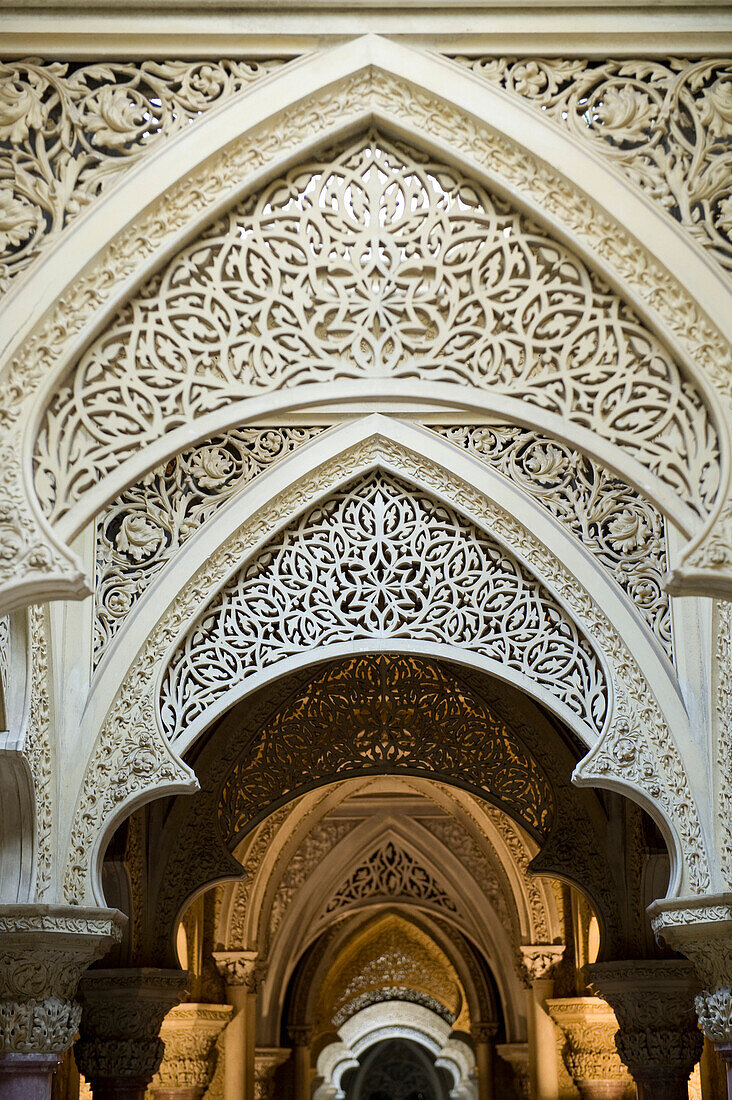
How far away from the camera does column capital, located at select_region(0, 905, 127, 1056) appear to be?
6938 millimetres

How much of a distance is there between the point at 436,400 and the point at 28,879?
3.84 m

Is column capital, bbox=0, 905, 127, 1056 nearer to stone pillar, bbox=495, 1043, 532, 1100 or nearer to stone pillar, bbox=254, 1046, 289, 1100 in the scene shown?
stone pillar, bbox=254, 1046, 289, 1100

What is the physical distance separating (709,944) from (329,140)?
14.7ft

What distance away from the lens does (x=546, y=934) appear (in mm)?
12539

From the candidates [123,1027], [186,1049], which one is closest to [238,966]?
[186,1049]

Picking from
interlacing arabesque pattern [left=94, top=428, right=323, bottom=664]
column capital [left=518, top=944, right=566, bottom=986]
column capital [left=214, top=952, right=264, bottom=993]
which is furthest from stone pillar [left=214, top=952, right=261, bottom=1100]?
interlacing arabesque pattern [left=94, top=428, right=323, bottom=664]

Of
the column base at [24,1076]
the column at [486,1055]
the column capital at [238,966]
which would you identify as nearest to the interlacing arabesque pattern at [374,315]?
the column base at [24,1076]

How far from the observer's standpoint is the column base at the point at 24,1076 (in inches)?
279

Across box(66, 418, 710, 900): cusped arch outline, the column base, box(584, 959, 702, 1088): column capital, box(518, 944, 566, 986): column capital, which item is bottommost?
the column base

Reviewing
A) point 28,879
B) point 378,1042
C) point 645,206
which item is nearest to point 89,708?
point 28,879

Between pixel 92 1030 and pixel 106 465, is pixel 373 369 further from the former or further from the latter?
pixel 92 1030

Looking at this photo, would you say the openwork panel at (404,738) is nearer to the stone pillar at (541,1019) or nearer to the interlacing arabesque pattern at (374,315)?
the stone pillar at (541,1019)

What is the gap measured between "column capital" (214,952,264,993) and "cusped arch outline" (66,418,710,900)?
19.8 ft

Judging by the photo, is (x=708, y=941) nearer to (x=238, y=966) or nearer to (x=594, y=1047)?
(x=594, y=1047)
